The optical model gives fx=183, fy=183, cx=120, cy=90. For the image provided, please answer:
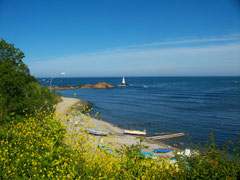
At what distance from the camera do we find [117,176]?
584 cm

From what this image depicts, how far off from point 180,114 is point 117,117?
44.7 feet

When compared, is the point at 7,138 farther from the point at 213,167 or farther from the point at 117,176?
the point at 213,167

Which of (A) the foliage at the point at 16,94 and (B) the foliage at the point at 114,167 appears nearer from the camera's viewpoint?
(B) the foliage at the point at 114,167

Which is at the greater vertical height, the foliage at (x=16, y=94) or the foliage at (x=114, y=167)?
the foliage at (x=16, y=94)

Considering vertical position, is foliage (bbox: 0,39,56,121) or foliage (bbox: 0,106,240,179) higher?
foliage (bbox: 0,39,56,121)

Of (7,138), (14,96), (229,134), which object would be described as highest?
(14,96)

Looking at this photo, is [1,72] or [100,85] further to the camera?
[100,85]

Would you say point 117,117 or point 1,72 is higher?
point 1,72

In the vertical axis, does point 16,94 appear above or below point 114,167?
above

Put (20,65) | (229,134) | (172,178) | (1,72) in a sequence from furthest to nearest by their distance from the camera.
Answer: (229,134), (20,65), (1,72), (172,178)

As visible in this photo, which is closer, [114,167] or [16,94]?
[114,167]

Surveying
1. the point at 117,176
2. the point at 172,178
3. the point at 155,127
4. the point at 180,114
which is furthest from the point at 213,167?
the point at 180,114

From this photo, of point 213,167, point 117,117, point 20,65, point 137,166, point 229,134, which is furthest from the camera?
point 117,117

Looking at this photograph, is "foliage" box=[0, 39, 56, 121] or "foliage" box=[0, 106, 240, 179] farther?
"foliage" box=[0, 39, 56, 121]
